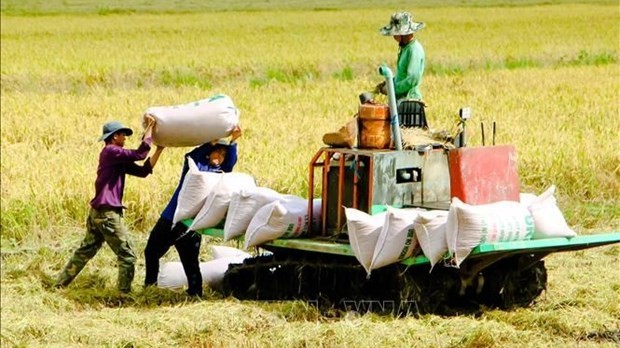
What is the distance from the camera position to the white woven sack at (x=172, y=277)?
9.36 m

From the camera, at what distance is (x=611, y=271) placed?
952 cm

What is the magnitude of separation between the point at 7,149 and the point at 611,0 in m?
42.3

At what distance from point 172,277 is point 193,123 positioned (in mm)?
1130

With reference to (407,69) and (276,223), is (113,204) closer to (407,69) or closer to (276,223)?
(276,223)

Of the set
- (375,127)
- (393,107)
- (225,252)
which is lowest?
(225,252)

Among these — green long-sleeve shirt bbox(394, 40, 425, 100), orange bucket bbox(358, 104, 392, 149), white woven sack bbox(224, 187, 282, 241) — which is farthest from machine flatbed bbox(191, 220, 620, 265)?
green long-sleeve shirt bbox(394, 40, 425, 100)

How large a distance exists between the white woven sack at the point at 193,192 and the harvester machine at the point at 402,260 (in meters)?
0.20

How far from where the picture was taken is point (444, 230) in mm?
7930

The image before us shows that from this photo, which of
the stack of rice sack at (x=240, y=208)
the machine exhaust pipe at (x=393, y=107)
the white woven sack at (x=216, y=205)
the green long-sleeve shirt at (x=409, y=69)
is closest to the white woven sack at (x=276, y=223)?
the stack of rice sack at (x=240, y=208)

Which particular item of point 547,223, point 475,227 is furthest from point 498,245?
point 547,223

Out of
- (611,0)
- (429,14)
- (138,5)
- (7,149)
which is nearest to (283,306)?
(7,149)

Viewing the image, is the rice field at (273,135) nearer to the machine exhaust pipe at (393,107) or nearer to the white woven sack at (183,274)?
the white woven sack at (183,274)

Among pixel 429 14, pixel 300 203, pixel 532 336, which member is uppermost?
pixel 429 14

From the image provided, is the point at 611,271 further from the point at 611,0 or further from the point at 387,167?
the point at 611,0
